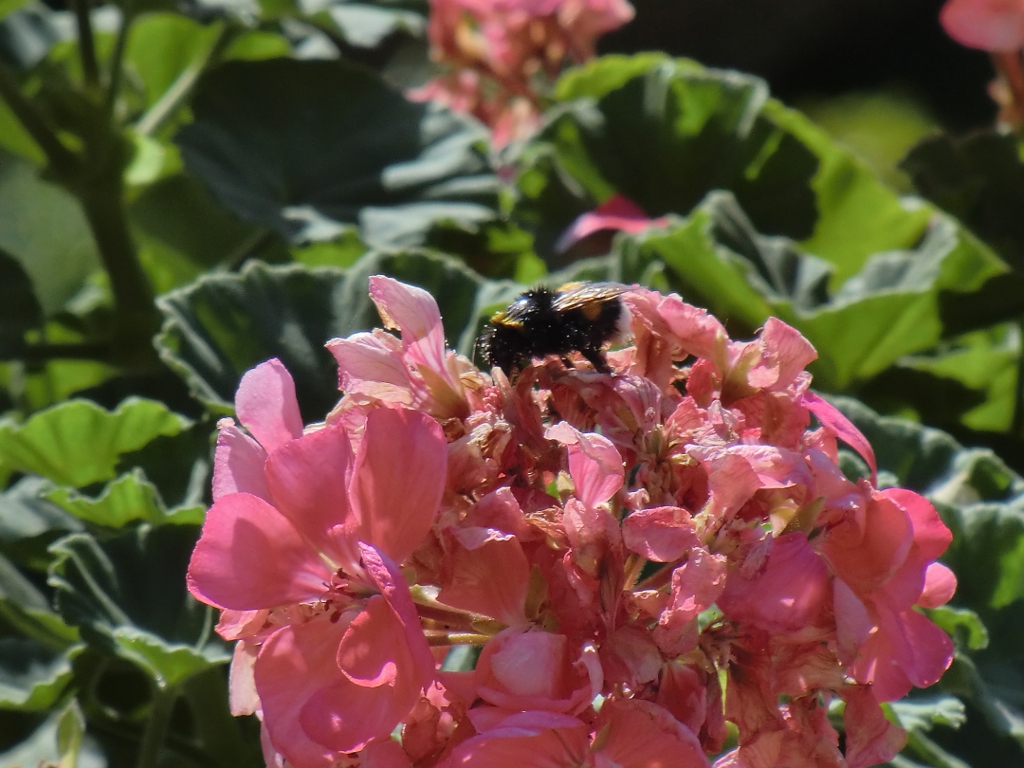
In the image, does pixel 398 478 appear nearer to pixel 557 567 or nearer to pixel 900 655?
pixel 557 567

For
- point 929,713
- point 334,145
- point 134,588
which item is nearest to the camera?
point 929,713

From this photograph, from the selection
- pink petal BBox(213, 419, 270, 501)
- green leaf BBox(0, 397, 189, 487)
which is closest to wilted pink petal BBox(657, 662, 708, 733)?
pink petal BBox(213, 419, 270, 501)

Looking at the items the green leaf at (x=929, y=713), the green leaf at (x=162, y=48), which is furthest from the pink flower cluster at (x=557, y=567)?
the green leaf at (x=162, y=48)

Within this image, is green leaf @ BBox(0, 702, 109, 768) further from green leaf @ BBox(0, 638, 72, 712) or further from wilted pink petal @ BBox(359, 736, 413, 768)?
wilted pink petal @ BBox(359, 736, 413, 768)

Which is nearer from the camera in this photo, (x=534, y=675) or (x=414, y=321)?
(x=534, y=675)

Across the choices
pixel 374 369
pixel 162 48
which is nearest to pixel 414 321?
pixel 374 369

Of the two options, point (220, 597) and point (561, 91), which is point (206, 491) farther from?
point (561, 91)

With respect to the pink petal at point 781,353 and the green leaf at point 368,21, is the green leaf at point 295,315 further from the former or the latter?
the green leaf at point 368,21
